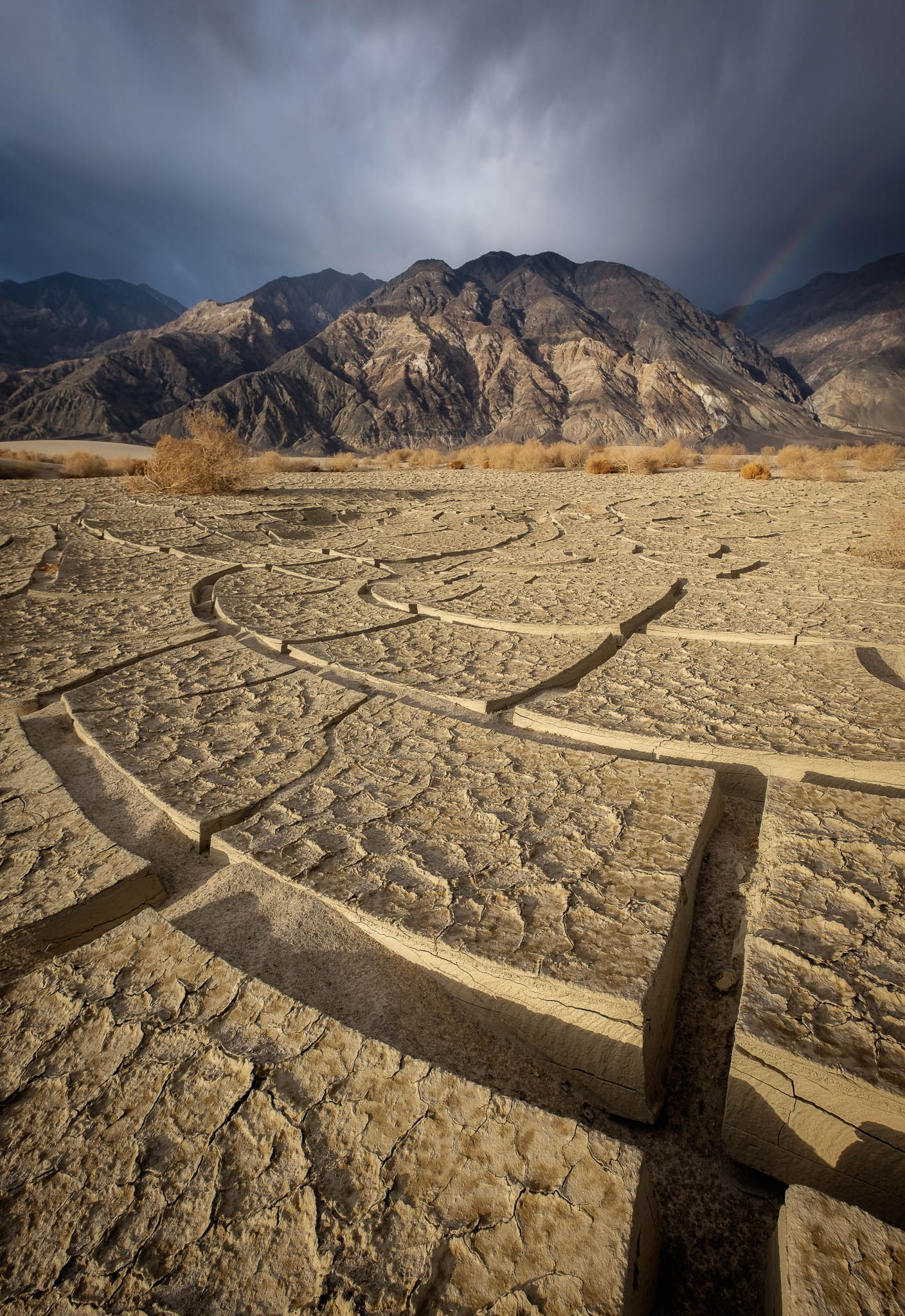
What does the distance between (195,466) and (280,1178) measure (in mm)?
8087

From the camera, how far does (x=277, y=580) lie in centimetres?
357

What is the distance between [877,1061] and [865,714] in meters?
1.16

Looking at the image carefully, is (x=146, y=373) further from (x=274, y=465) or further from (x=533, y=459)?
(x=533, y=459)

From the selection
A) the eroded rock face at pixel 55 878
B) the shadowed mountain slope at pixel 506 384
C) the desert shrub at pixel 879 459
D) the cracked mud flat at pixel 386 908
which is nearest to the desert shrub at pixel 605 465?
the desert shrub at pixel 879 459

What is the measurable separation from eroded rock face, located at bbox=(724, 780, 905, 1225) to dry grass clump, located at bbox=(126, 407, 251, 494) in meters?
7.96

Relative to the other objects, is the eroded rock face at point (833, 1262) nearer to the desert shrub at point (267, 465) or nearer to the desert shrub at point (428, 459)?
the desert shrub at point (267, 465)

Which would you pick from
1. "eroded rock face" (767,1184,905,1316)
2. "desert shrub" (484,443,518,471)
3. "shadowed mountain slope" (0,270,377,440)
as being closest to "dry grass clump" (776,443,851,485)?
"desert shrub" (484,443,518,471)

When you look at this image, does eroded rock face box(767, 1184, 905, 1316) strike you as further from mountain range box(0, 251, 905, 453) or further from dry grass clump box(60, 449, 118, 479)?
mountain range box(0, 251, 905, 453)

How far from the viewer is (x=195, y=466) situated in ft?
24.7

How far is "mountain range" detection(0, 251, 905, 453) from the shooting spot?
46688 mm

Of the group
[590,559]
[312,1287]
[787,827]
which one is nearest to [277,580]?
[590,559]

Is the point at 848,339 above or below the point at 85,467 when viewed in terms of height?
above

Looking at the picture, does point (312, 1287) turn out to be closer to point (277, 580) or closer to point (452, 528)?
point (277, 580)

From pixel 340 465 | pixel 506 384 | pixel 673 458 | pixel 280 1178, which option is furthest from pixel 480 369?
pixel 280 1178
